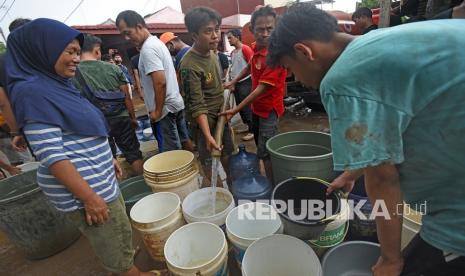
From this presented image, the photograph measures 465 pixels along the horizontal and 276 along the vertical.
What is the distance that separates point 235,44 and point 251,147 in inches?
76.8

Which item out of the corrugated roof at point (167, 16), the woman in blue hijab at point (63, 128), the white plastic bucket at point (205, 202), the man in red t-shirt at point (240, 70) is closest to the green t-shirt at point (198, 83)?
the white plastic bucket at point (205, 202)

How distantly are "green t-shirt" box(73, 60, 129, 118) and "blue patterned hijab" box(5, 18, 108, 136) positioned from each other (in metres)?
1.46

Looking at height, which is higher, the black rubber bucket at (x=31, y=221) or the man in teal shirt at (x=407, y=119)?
the man in teal shirt at (x=407, y=119)

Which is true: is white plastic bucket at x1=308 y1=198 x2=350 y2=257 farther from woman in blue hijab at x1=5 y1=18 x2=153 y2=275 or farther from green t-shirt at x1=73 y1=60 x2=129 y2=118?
green t-shirt at x1=73 y1=60 x2=129 y2=118

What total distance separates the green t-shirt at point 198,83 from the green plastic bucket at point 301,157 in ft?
2.38

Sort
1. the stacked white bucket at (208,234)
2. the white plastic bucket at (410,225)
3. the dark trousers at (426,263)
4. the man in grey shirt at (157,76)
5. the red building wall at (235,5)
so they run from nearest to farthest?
1. the dark trousers at (426,263)
2. the white plastic bucket at (410,225)
3. the stacked white bucket at (208,234)
4. the man in grey shirt at (157,76)
5. the red building wall at (235,5)

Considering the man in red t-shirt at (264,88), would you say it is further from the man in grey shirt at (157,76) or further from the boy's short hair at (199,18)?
the man in grey shirt at (157,76)

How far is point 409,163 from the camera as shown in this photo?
0.92m

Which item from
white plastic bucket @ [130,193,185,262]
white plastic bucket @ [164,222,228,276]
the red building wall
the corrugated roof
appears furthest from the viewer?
the red building wall

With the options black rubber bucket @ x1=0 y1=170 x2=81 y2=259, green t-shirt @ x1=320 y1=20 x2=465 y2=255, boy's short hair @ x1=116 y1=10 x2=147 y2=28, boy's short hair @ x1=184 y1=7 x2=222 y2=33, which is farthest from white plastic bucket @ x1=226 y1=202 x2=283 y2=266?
boy's short hair @ x1=116 y1=10 x2=147 y2=28

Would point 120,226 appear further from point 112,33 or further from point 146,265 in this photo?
point 112,33

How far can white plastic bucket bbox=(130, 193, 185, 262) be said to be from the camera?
1.98 metres

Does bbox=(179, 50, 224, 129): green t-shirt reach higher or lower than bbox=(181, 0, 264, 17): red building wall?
lower

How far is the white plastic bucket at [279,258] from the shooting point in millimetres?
1607
